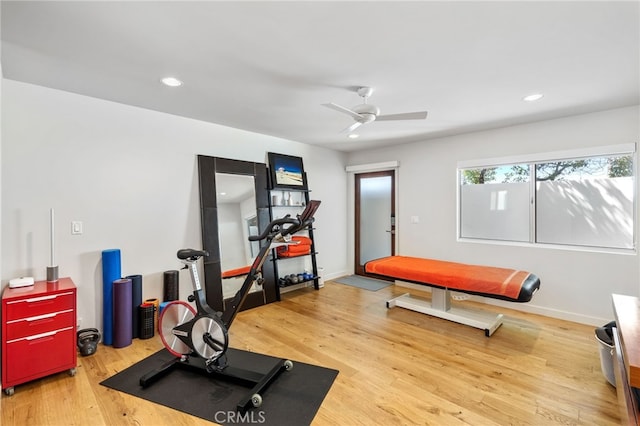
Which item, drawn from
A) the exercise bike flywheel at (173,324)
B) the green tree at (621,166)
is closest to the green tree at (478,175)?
the green tree at (621,166)

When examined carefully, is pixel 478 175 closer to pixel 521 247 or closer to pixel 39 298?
pixel 521 247

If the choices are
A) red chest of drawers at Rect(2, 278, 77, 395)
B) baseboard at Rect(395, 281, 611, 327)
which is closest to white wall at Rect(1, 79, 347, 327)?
red chest of drawers at Rect(2, 278, 77, 395)

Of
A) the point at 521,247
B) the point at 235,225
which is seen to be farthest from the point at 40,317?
the point at 521,247

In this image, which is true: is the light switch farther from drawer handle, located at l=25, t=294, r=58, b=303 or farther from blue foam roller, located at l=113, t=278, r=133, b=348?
drawer handle, located at l=25, t=294, r=58, b=303

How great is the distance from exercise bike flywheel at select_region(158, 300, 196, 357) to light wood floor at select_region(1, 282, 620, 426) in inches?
16.8

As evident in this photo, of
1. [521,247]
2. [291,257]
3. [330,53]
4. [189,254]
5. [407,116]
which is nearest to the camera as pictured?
[330,53]

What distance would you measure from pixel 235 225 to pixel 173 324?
1.69 metres

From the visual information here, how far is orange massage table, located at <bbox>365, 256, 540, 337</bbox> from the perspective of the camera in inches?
118

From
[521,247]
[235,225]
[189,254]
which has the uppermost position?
[235,225]

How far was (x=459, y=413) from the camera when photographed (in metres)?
1.94

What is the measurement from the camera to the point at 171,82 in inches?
101

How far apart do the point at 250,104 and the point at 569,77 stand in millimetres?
2902

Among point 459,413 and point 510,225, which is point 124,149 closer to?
point 459,413

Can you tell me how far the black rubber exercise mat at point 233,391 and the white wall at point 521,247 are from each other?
2995 millimetres
